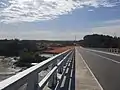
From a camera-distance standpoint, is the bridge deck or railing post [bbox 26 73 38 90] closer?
railing post [bbox 26 73 38 90]

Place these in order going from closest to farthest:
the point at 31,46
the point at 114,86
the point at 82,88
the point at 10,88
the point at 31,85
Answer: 1. the point at 10,88
2. the point at 31,85
3. the point at 114,86
4. the point at 82,88
5. the point at 31,46

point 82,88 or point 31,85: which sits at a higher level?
point 31,85

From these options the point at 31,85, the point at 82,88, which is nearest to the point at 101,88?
the point at 82,88

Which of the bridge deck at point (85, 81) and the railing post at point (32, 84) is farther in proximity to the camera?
the bridge deck at point (85, 81)

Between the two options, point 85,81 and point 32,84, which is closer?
point 32,84

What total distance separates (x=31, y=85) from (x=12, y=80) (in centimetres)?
116

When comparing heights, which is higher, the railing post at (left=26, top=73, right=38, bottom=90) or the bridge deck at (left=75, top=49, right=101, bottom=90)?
the railing post at (left=26, top=73, right=38, bottom=90)

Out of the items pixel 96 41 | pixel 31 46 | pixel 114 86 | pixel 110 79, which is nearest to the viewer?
pixel 114 86

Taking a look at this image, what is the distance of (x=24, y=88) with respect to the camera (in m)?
4.32

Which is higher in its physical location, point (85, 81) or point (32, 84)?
point (32, 84)

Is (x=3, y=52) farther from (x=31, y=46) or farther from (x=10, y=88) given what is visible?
(x=10, y=88)

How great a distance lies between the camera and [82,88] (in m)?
11.4

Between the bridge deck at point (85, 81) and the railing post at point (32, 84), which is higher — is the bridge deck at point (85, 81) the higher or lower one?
the lower one

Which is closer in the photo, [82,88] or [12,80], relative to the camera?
[12,80]
